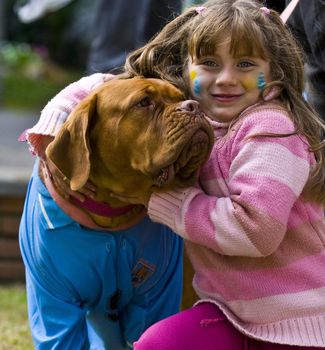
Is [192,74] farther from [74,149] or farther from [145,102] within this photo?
[74,149]

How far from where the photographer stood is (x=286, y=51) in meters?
3.50

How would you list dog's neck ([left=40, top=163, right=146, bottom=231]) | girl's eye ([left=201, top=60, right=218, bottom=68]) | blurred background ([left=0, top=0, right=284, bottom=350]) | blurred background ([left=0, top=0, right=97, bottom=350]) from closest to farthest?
girl's eye ([left=201, top=60, right=218, bottom=68]), dog's neck ([left=40, top=163, right=146, bottom=231]), blurred background ([left=0, top=0, right=284, bottom=350]), blurred background ([left=0, top=0, right=97, bottom=350])

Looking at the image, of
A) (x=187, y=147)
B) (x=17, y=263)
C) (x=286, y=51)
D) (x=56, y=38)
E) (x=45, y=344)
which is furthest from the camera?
(x=56, y=38)

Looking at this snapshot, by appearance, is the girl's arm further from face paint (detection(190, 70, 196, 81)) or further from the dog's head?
face paint (detection(190, 70, 196, 81))

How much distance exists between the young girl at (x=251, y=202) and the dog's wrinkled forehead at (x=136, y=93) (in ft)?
0.37

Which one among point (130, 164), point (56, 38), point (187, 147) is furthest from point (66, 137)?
point (56, 38)

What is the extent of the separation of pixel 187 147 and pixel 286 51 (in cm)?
56

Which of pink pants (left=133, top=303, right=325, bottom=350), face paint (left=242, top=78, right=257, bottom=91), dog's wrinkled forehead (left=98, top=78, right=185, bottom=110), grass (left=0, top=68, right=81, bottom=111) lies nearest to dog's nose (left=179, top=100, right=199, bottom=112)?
dog's wrinkled forehead (left=98, top=78, right=185, bottom=110)

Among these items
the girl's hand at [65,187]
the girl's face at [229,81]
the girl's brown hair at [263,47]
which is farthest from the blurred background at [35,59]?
the girl's face at [229,81]

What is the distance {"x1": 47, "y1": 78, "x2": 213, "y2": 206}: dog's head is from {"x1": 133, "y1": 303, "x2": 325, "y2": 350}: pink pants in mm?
473

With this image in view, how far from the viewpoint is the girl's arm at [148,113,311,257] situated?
319 cm

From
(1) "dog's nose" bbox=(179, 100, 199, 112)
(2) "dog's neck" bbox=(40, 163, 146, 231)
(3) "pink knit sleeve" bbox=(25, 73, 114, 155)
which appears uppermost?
(1) "dog's nose" bbox=(179, 100, 199, 112)

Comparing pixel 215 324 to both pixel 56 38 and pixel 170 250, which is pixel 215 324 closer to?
pixel 170 250

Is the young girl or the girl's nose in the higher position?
the girl's nose
